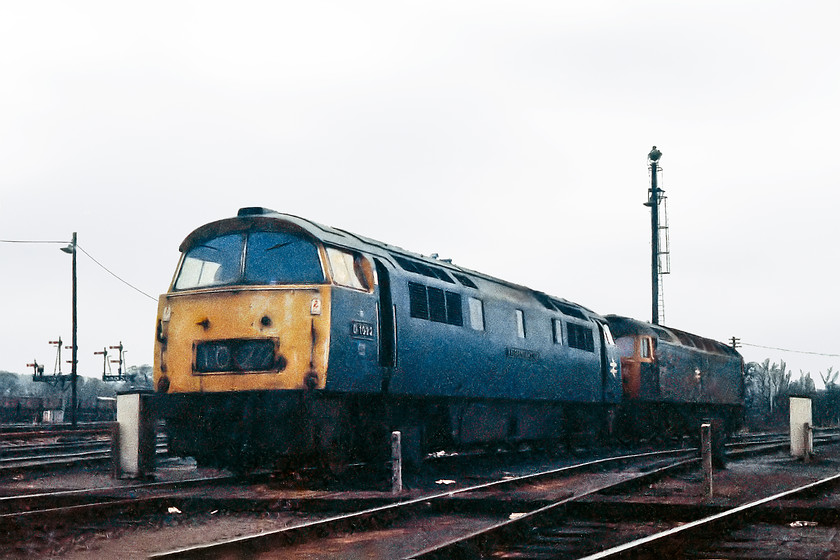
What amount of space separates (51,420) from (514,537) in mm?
44782

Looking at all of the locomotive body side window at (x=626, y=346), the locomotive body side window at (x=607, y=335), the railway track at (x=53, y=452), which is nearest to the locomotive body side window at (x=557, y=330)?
the locomotive body side window at (x=607, y=335)

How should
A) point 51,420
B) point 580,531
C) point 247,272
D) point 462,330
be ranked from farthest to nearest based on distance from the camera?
point 51,420 → point 462,330 → point 247,272 → point 580,531

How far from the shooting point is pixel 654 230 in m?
37.0

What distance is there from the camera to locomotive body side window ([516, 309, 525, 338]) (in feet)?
55.9

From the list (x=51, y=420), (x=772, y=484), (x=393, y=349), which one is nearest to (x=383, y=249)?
(x=393, y=349)

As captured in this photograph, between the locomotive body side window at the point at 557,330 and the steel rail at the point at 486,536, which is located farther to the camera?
the locomotive body side window at the point at 557,330

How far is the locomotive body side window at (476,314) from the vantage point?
1514 centimetres

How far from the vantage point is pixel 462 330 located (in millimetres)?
14680

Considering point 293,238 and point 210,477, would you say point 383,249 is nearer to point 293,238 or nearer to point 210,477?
point 293,238

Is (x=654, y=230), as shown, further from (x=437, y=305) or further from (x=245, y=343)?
(x=245, y=343)

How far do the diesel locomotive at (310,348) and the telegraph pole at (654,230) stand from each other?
71.9ft

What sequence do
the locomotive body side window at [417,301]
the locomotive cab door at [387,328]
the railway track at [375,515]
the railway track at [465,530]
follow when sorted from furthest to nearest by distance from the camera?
the locomotive body side window at [417,301] → the locomotive cab door at [387,328] → the railway track at [375,515] → the railway track at [465,530]

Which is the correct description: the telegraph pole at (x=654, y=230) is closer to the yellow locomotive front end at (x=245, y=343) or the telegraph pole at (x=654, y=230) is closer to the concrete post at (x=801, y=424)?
the concrete post at (x=801, y=424)

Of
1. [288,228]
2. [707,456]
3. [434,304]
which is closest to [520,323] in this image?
[434,304]
